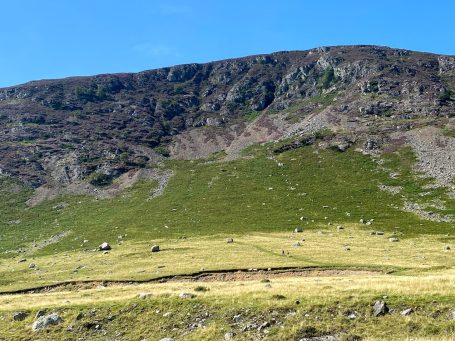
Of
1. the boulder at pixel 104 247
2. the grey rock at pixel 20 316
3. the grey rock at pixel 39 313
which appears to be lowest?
the boulder at pixel 104 247

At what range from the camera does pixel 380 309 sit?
75.4ft

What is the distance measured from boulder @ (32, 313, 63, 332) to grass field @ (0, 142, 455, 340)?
588mm

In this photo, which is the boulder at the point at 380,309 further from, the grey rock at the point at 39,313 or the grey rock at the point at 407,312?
the grey rock at the point at 39,313

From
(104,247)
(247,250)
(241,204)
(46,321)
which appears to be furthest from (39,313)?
(241,204)

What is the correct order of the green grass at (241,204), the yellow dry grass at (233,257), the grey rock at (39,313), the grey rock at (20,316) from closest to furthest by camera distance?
the grey rock at (39,313), the grey rock at (20,316), the yellow dry grass at (233,257), the green grass at (241,204)

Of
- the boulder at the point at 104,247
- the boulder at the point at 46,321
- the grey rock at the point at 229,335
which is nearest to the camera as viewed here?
the grey rock at the point at 229,335

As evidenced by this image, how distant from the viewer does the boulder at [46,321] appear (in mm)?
28336

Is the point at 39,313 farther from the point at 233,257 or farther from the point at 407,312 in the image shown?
the point at 233,257

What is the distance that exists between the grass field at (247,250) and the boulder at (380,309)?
458 millimetres

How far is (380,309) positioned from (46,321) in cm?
2184

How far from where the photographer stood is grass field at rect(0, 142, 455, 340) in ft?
79.9

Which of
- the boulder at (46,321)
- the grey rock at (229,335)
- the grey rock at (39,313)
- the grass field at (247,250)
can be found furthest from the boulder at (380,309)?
the grey rock at (39,313)

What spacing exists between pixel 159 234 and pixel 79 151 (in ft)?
339

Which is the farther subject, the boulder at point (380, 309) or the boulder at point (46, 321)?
the boulder at point (46, 321)
